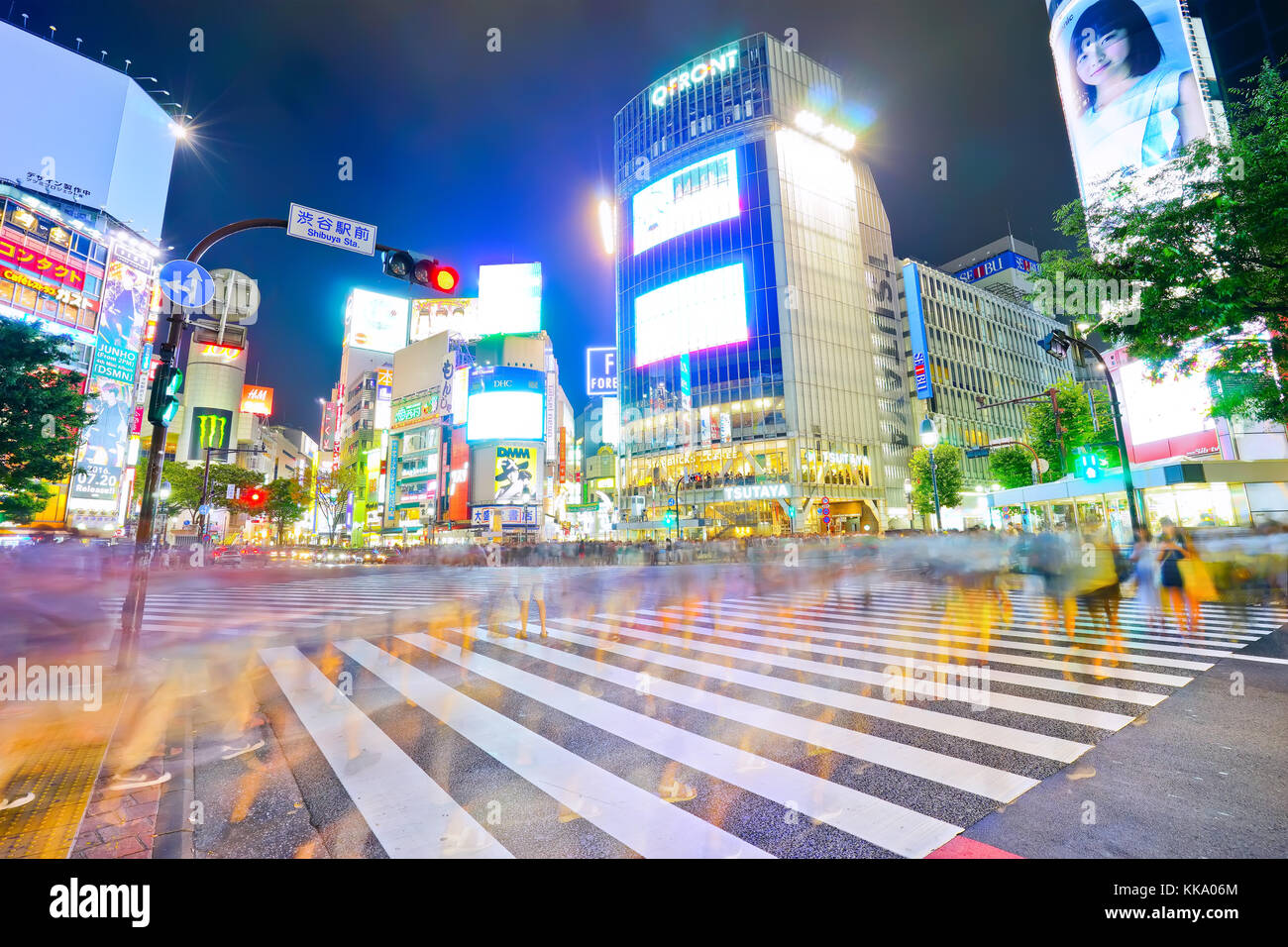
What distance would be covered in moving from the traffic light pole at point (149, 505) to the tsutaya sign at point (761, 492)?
49.4m

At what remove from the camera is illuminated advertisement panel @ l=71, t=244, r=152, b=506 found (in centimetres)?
4896

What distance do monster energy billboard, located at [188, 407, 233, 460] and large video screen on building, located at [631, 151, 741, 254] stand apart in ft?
350

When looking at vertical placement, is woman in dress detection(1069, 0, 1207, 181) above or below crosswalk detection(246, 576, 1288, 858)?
above

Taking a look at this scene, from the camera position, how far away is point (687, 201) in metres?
62.8

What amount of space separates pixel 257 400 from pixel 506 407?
93.9 meters

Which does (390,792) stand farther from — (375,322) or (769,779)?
(375,322)

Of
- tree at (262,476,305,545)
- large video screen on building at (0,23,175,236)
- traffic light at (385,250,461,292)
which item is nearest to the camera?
traffic light at (385,250,461,292)

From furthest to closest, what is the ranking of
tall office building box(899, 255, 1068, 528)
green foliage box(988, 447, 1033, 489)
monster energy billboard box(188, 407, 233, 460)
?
monster energy billboard box(188, 407, 233, 460) < tall office building box(899, 255, 1068, 528) < green foliage box(988, 447, 1033, 489)

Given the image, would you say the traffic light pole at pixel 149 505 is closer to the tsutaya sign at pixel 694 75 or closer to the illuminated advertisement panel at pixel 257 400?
the tsutaya sign at pixel 694 75

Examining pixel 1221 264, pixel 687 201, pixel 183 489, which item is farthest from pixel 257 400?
pixel 1221 264

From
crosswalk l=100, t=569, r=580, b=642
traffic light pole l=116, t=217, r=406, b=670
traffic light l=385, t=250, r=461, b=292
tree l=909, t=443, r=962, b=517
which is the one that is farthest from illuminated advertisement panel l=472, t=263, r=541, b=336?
traffic light pole l=116, t=217, r=406, b=670

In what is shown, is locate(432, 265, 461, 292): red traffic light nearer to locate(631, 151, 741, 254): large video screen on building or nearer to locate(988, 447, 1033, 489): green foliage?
locate(988, 447, 1033, 489): green foliage
